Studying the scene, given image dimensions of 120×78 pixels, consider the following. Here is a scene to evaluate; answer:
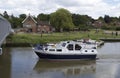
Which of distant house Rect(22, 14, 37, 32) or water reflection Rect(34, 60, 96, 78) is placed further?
distant house Rect(22, 14, 37, 32)

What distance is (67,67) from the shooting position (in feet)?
136

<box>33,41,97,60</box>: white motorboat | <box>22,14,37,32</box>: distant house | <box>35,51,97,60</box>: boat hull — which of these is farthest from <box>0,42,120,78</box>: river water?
<box>22,14,37,32</box>: distant house

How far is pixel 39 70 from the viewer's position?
126ft

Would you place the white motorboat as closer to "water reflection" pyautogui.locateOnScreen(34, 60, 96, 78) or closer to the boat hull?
the boat hull

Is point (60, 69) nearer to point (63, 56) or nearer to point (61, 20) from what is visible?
point (63, 56)

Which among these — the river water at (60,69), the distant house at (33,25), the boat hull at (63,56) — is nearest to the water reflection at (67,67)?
the river water at (60,69)

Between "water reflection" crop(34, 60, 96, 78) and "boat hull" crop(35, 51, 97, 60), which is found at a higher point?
"boat hull" crop(35, 51, 97, 60)

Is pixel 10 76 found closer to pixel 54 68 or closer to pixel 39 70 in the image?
pixel 39 70

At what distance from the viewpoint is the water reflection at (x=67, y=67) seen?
37.2 metres

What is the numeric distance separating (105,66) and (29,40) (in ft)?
127

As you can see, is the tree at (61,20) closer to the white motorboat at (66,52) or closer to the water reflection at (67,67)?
the white motorboat at (66,52)

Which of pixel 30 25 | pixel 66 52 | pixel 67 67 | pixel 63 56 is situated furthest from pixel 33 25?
pixel 67 67

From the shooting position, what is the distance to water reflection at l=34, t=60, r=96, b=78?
37.2m

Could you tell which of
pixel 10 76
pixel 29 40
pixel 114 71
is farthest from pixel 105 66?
pixel 29 40
